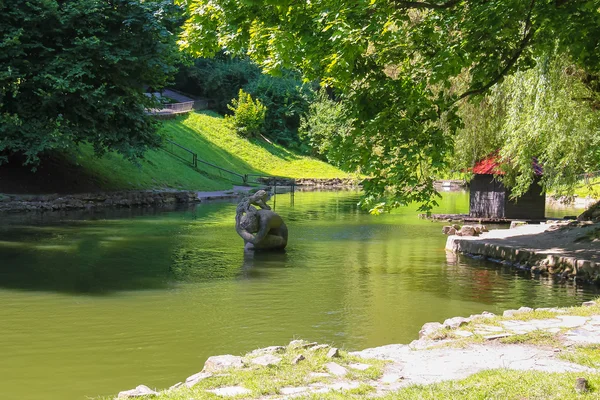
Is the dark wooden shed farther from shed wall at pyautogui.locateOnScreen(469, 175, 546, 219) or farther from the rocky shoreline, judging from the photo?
the rocky shoreline

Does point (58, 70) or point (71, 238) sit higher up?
point (58, 70)

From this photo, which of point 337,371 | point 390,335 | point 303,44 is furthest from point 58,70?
point 337,371

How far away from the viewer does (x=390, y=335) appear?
10.8 meters

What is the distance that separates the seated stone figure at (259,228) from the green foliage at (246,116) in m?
43.2

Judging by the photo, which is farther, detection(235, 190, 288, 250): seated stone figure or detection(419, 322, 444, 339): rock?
detection(235, 190, 288, 250): seated stone figure

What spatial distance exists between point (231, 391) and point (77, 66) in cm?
2409

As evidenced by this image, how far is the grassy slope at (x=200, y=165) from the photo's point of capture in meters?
38.3

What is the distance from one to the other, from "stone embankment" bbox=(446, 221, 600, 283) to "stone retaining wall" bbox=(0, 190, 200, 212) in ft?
61.8

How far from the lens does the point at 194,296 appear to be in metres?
13.7

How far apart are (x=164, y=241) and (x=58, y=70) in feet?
36.3

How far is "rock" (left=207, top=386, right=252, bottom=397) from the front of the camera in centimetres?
643

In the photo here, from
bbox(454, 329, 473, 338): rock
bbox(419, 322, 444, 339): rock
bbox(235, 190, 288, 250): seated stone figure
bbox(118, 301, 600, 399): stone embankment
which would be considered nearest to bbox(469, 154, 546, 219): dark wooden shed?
bbox(235, 190, 288, 250): seated stone figure

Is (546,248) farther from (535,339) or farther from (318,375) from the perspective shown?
(318,375)

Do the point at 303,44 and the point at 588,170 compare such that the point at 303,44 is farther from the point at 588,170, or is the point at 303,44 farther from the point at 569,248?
the point at 588,170
